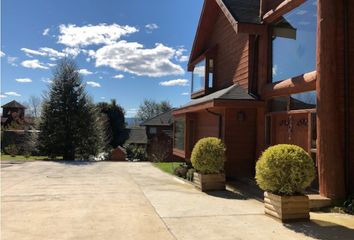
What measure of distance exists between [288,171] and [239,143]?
6.00 metres

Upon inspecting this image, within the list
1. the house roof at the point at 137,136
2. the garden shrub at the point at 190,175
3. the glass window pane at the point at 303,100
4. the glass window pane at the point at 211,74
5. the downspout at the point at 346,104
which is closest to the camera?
the downspout at the point at 346,104

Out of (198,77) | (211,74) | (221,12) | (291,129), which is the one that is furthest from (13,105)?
(291,129)

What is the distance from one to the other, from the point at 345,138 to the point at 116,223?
5.81 metres

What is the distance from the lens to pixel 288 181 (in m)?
8.15

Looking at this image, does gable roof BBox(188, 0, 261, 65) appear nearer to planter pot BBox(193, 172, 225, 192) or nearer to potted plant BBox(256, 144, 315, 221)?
planter pot BBox(193, 172, 225, 192)

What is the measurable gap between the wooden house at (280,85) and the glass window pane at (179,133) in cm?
11

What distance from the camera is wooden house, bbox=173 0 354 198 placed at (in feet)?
32.0

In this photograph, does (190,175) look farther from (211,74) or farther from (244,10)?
(244,10)

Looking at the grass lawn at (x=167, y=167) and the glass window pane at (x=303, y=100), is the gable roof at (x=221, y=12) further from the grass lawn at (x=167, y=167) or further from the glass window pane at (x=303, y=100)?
the grass lawn at (x=167, y=167)

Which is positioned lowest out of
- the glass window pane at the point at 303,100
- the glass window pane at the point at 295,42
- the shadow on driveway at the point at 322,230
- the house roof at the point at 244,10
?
the shadow on driveway at the point at 322,230

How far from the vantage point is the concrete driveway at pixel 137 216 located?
700cm

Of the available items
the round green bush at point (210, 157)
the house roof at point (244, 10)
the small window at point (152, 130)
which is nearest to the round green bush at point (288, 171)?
the round green bush at point (210, 157)

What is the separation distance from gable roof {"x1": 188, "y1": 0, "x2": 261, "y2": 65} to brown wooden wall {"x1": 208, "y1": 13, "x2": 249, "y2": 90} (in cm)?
50

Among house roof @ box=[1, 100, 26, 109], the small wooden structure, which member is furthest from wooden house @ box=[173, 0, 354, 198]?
house roof @ box=[1, 100, 26, 109]
